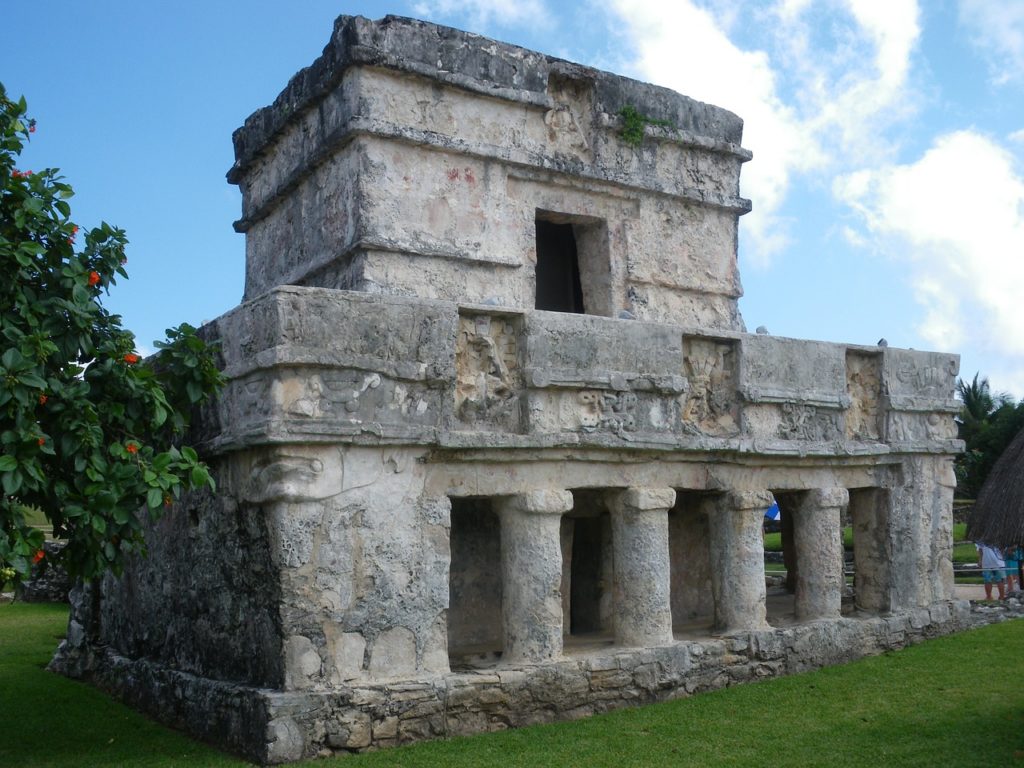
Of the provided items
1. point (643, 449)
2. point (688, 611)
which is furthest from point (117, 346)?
point (688, 611)

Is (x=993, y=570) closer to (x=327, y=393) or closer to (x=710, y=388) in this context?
(x=710, y=388)

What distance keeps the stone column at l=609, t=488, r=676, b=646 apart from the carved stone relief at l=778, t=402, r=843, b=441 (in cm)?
155

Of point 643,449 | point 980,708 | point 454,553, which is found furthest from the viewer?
point 454,553

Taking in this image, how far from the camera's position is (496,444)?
7.23 m

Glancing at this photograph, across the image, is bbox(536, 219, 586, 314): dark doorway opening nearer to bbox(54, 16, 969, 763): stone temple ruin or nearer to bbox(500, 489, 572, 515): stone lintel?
bbox(54, 16, 969, 763): stone temple ruin

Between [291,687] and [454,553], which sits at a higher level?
[454,553]

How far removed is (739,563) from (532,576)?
2.08 metres

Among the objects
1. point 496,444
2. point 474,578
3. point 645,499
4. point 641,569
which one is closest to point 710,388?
point 645,499

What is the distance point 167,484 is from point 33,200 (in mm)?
1735

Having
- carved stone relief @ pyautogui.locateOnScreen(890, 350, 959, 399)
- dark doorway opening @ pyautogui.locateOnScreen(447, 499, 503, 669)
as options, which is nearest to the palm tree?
carved stone relief @ pyautogui.locateOnScreen(890, 350, 959, 399)

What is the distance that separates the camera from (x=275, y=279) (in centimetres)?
1040

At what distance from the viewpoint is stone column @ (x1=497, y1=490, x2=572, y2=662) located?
24.0 feet

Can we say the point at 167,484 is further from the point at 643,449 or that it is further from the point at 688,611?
the point at 688,611

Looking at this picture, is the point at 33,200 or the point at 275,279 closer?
the point at 33,200
